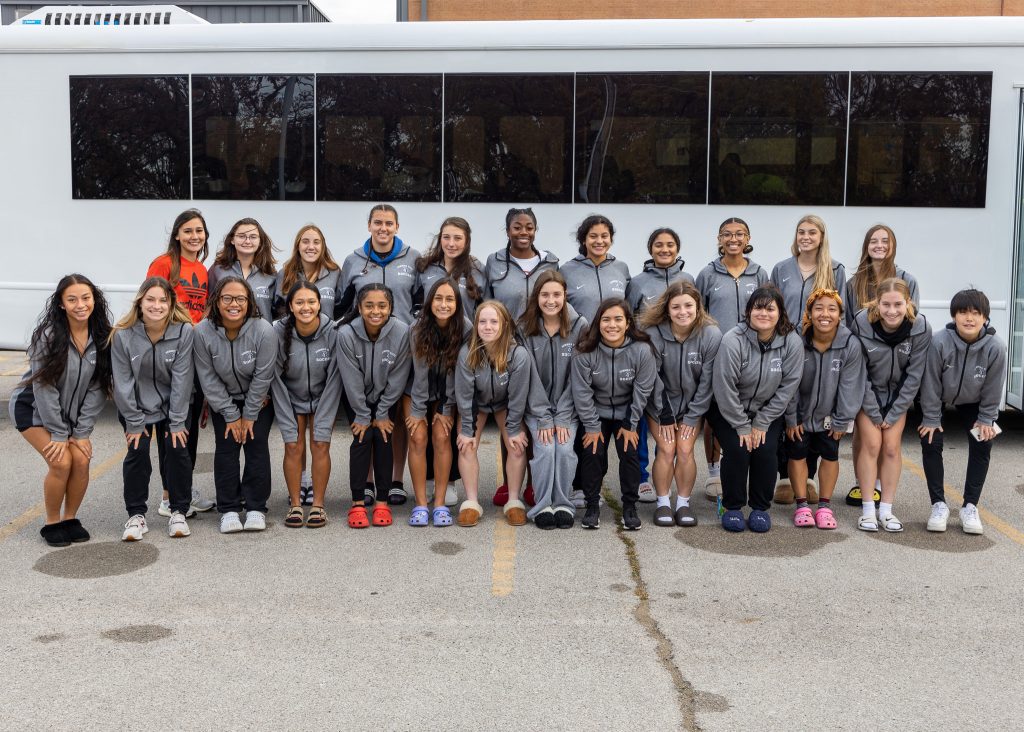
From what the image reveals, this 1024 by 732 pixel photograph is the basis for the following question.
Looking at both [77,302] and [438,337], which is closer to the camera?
[77,302]

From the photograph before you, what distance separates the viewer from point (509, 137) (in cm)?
790

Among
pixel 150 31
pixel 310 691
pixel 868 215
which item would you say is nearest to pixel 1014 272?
pixel 868 215

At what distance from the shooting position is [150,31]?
813cm

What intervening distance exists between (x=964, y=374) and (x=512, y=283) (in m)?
2.69

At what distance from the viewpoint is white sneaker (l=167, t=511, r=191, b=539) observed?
18.2 ft

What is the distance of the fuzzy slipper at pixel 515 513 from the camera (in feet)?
19.1

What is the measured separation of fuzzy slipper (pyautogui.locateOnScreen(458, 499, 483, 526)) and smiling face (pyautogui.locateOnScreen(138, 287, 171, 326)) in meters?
1.97

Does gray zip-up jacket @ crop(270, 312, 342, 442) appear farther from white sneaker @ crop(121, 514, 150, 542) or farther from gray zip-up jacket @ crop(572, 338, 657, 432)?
gray zip-up jacket @ crop(572, 338, 657, 432)

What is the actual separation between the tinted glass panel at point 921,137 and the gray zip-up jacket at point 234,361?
4.65 metres

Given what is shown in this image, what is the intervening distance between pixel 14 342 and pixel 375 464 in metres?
4.27

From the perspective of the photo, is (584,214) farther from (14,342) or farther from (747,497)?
(14,342)

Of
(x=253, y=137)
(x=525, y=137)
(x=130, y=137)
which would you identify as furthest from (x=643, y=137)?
(x=130, y=137)

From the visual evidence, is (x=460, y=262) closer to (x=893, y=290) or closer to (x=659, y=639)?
(x=893, y=290)

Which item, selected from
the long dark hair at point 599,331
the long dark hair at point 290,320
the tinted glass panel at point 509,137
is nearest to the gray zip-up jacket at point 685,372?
the long dark hair at point 599,331
